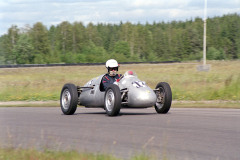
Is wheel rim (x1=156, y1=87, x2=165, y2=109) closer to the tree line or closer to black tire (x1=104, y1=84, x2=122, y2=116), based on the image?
black tire (x1=104, y1=84, x2=122, y2=116)

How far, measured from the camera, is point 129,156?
693cm

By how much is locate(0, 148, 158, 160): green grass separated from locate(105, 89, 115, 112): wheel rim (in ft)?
16.2

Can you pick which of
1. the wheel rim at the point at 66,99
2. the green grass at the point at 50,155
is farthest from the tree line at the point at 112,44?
the green grass at the point at 50,155

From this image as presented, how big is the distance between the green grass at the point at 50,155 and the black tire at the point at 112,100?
456 centimetres

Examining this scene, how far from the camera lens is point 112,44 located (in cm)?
16312

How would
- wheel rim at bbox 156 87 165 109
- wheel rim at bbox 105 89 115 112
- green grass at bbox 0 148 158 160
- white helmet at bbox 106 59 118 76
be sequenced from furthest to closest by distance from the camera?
1. white helmet at bbox 106 59 118 76
2. wheel rim at bbox 156 87 165 109
3. wheel rim at bbox 105 89 115 112
4. green grass at bbox 0 148 158 160

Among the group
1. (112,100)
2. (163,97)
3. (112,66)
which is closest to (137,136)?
(112,100)

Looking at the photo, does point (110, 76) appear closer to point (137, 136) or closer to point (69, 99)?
point (69, 99)

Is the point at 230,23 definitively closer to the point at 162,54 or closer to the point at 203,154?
the point at 162,54

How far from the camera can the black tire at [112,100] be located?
11.8 meters

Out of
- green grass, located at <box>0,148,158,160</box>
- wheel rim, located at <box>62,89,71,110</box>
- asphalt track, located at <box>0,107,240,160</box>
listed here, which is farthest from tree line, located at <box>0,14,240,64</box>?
A: green grass, located at <box>0,148,158,160</box>

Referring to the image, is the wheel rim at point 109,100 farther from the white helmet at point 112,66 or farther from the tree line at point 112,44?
the tree line at point 112,44

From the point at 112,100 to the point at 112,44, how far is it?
151475 millimetres

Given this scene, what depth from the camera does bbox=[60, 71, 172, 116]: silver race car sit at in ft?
39.4
